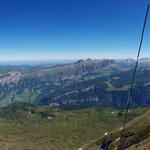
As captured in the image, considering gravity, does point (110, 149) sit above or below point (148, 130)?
below

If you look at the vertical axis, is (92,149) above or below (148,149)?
below

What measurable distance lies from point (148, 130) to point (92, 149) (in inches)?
3218

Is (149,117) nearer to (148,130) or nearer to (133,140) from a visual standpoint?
(148,130)

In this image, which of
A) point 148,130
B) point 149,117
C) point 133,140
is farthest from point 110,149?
point 149,117

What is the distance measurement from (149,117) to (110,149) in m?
79.7

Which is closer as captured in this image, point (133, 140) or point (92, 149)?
point (133, 140)

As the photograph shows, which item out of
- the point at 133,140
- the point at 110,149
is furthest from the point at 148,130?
the point at 110,149

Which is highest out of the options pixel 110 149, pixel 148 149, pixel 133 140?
pixel 148 149

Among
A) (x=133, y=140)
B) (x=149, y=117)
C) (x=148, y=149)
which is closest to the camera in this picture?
(x=148, y=149)

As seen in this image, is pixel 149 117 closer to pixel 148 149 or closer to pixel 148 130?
pixel 148 130

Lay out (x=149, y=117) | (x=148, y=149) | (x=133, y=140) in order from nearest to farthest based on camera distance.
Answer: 1. (x=148, y=149)
2. (x=133, y=140)
3. (x=149, y=117)

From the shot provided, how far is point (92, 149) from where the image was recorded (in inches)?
7707

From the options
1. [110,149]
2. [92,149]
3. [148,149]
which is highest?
[148,149]

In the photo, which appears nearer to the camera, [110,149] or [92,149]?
[110,149]
